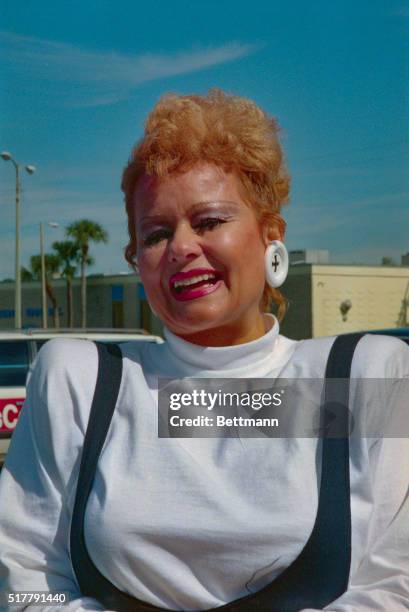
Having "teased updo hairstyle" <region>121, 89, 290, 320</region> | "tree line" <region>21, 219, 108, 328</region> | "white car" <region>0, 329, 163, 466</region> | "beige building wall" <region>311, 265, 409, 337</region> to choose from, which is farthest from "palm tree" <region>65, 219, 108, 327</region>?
"teased updo hairstyle" <region>121, 89, 290, 320</region>

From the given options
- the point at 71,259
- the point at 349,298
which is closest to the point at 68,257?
the point at 71,259

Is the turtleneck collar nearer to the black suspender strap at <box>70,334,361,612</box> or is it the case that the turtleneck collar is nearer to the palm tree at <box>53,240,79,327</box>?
the black suspender strap at <box>70,334,361,612</box>

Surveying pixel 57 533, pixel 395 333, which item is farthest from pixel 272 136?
pixel 395 333

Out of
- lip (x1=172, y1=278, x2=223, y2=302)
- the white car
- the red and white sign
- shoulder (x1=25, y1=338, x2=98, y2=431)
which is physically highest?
lip (x1=172, y1=278, x2=223, y2=302)

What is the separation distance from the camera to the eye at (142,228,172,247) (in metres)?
1.46

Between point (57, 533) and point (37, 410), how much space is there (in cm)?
19

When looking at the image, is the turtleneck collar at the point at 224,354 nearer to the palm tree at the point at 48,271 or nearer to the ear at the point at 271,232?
the ear at the point at 271,232

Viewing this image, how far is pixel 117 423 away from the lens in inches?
55.0

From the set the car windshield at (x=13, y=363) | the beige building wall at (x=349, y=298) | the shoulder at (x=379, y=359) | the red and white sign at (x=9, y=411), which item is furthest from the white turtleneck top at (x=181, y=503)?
the beige building wall at (x=349, y=298)

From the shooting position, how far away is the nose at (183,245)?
4.69 feet

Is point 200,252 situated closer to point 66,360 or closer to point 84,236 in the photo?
point 66,360

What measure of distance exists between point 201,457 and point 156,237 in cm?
35

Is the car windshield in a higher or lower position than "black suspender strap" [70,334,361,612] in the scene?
lower

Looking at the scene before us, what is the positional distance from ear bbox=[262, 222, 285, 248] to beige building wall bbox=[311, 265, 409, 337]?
25847 millimetres
